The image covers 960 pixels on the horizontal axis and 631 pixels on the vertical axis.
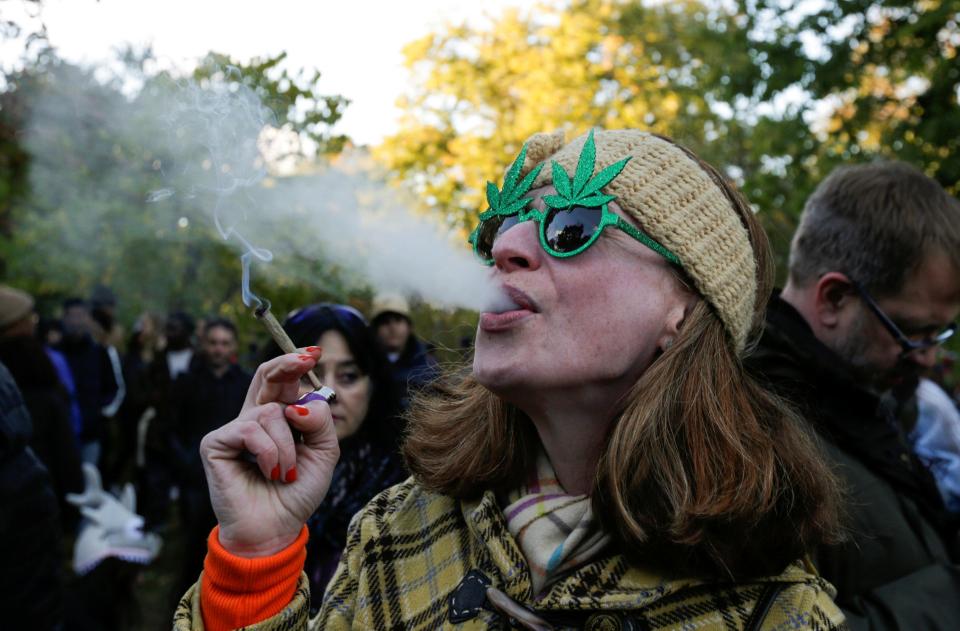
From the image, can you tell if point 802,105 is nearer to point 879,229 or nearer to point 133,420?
point 879,229

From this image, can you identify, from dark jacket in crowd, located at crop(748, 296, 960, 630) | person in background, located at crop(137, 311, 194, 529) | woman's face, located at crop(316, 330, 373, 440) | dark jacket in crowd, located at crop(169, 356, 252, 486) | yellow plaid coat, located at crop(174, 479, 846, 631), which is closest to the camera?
yellow plaid coat, located at crop(174, 479, 846, 631)

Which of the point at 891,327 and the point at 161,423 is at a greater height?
the point at 891,327

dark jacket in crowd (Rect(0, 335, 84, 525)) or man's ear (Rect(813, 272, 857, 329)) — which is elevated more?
man's ear (Rect(813, 272, 857, 329))

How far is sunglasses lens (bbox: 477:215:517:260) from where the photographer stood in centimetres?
198

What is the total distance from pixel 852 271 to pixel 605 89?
13.3 metres

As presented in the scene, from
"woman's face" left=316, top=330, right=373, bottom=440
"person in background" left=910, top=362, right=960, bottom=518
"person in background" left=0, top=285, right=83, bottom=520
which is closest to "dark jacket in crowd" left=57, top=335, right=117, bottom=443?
"person in background" left=0, top=285, right=83, bottom=520

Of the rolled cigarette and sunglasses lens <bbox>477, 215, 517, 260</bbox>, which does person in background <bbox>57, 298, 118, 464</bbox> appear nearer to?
sunglasses lens <bbox>477, 215, 517, 260</bbox>

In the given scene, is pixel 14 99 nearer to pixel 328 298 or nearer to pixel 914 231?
pixel 328 298

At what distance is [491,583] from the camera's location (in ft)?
5.82

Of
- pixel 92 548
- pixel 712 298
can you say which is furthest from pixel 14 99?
pixel 712 298

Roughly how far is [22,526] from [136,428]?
5.15m

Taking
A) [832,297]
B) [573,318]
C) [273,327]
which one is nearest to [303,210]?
[273,327]

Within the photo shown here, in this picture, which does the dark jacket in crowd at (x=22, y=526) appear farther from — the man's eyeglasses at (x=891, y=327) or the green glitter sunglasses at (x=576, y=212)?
the man's eyeglasses at (x=891, y=327)

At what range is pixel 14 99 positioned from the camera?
11.8ft
